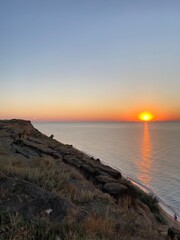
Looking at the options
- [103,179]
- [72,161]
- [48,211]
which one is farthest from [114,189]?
[48,211]

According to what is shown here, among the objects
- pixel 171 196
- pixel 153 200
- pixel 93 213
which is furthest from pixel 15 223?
pixel 171 196

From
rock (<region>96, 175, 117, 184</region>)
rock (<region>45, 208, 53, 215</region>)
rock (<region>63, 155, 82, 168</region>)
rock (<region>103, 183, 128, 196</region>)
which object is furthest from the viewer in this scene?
rock (<region>63, 155, 82, 168</region>)

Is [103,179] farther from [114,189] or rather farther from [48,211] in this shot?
[48,211]

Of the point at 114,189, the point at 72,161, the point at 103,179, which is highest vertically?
the point at 72,161

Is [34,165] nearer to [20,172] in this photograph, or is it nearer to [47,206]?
[20,172]

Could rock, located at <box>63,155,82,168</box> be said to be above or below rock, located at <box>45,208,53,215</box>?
below

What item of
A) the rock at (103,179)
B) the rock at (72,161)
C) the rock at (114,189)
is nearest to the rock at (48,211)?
the rock at (114,189)

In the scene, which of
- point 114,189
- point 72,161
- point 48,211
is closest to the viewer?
point 48,211

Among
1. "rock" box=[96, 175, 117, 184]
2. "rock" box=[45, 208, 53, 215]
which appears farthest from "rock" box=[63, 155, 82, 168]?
"rock" box=[45, 208, 53, 215]

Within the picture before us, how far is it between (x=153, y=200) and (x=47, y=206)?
404 inches

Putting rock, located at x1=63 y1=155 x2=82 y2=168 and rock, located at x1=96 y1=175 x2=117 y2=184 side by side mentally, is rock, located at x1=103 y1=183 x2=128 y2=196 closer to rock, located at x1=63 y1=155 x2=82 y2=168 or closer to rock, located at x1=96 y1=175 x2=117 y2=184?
rock, located at x1=96 y1=175 x2=117 y2=184

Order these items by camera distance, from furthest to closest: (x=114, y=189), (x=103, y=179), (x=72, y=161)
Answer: (x=72, y=161) → (x=103, y=179) → (x=114, y=189)

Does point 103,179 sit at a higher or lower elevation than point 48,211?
lower

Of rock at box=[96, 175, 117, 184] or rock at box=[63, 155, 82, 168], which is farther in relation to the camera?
rock at box=[63, 155, 82, 168]
